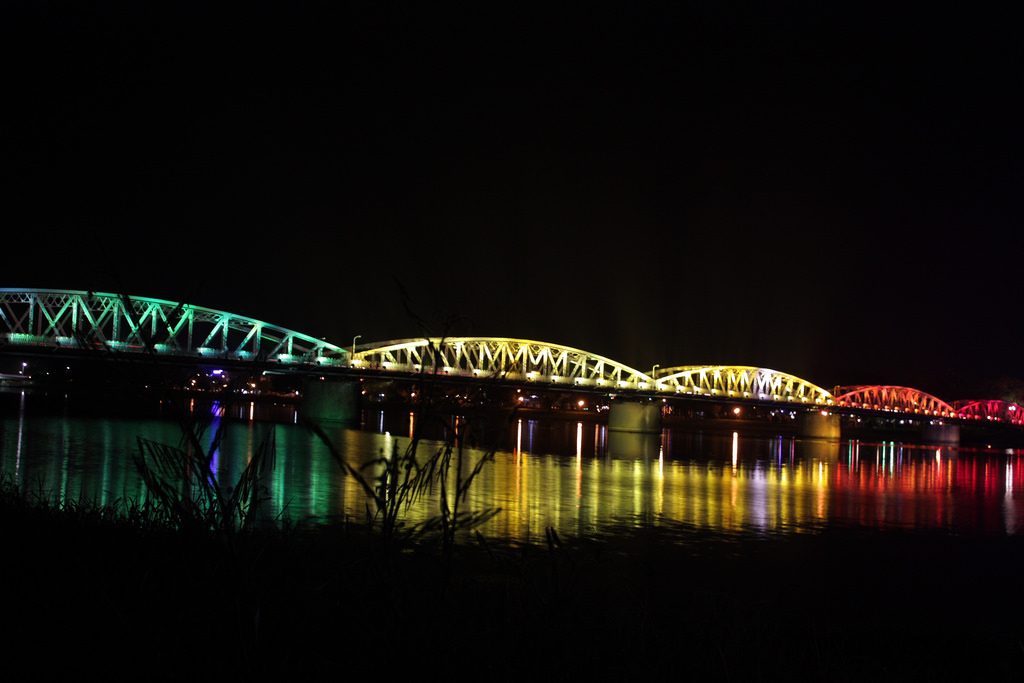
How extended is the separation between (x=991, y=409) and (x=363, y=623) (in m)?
207

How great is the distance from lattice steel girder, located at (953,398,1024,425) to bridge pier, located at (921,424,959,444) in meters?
47.0

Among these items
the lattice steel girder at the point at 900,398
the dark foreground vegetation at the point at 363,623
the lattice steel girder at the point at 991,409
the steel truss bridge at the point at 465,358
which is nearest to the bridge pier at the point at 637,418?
the steel truss bridge at the point at 465,358

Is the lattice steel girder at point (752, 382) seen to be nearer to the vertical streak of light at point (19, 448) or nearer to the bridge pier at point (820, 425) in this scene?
the bridge pier at point (820, 425)

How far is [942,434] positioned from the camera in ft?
439

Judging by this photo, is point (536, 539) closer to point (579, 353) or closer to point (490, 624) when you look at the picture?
point (490, 624)

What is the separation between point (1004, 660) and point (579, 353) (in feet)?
449

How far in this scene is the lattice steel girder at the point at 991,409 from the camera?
178 metres

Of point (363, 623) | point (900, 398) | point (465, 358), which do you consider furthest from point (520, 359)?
point (363, 623)

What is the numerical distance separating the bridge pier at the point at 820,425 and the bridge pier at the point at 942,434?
58.0ft

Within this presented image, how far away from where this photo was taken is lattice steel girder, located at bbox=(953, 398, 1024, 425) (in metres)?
178

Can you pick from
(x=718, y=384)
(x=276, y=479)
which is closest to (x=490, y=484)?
(x=276, y=479)

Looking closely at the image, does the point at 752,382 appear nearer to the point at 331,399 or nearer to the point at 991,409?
the point at 991,409

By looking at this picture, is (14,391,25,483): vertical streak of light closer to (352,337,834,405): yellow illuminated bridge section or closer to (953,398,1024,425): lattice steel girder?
(352,337,834,405): yellow illuminated bridge section

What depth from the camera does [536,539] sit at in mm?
20109
